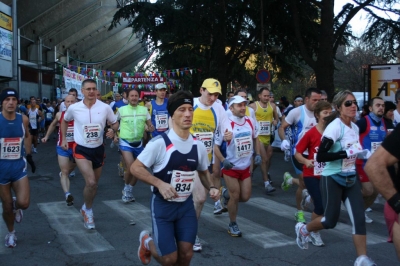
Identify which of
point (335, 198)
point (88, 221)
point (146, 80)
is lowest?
point (88, 221)

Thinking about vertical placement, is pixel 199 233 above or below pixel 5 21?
below

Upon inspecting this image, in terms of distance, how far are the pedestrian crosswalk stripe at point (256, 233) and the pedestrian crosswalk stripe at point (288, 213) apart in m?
0.77

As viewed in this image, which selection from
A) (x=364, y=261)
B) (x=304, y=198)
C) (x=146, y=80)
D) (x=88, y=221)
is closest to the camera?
(x=364, y=261)

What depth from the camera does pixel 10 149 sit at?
6426mm

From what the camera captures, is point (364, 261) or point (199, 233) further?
point (199, 233)

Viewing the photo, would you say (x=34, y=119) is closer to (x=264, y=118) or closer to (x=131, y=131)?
(x=131, y=131)

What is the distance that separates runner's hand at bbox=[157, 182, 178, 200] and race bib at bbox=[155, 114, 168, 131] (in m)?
6.96

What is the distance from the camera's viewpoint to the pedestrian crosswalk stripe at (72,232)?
6271 millimetres

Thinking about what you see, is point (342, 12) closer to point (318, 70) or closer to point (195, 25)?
point (318, 70)

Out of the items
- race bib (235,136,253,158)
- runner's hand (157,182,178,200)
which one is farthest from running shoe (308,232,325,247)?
runner's hand (157,182,178,200)

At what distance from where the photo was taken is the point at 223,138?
22.3ft

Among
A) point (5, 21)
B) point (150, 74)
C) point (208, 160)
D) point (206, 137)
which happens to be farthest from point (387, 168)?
point (150, 74)

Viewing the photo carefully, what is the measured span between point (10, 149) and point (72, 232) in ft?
4.64

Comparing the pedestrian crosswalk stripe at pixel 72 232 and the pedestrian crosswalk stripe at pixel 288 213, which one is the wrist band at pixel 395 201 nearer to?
the pedestrian crosswalk stripe at pixel 288 213
